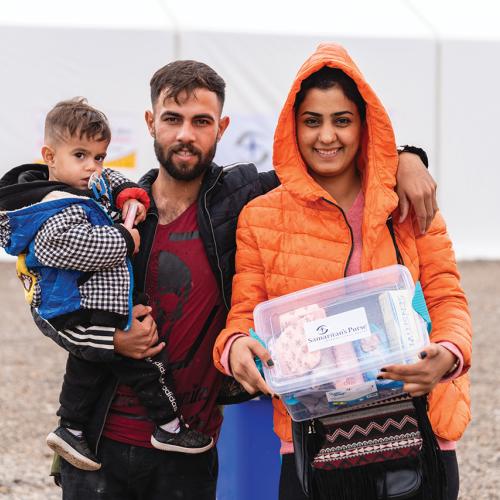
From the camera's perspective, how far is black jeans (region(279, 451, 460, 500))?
8.36 ft

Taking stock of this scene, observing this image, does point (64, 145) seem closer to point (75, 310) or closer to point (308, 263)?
point (75, 310)

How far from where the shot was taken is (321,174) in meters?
2.71

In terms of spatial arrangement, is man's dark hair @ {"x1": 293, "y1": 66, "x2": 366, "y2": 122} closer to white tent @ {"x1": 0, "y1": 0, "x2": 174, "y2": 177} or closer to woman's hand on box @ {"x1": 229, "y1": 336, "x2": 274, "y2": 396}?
woman's hand on box @ {"x1": 229, "y1": 336, "x2": 274, "y2": 396}

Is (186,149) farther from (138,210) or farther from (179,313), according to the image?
(179,313)

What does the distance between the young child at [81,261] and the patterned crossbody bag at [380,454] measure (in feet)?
1.92

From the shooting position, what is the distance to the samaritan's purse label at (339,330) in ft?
7.54

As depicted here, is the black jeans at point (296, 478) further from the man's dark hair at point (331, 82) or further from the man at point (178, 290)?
the man's dark hair at point (331, 82)

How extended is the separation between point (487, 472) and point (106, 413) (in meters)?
2.99

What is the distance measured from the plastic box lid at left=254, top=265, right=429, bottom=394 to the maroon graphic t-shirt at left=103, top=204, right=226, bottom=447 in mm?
429

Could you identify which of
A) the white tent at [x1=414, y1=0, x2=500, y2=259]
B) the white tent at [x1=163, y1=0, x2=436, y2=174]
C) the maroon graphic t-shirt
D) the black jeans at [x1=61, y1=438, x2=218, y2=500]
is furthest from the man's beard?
the white tent at [x1=414, y1=0, x2=500, y2=259]

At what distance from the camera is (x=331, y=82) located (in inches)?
103

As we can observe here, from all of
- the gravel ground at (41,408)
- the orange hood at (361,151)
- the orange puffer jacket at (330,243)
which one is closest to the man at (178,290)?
the orange puffer jacket at (330,243)

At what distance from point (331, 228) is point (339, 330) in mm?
404

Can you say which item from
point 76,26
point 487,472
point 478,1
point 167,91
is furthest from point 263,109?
point 167,91
